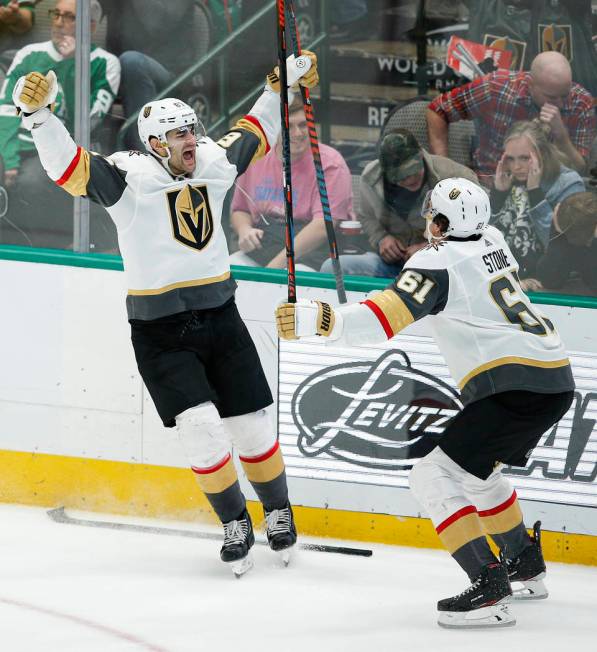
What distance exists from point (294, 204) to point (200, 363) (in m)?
0.80

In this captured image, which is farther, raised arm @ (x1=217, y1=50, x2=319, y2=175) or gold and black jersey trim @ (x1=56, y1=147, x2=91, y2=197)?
raised arm @ (x1=217, y1=50, x2=319, y2=175)

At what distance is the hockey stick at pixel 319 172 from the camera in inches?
159

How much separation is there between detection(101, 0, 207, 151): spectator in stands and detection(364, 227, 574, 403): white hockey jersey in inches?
62.5

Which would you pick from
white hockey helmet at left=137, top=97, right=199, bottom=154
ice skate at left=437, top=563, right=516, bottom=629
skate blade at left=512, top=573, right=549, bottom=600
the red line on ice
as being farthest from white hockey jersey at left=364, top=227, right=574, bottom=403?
the red line on ice

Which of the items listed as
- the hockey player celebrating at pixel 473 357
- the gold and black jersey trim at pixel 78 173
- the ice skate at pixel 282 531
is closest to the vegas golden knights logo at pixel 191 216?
the gold and black jersey trim at pixel 78 173

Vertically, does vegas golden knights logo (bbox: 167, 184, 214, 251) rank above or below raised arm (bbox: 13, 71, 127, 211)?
below

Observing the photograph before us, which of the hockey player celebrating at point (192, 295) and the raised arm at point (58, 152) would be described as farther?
the hockey player celebrating at point (192, 295)

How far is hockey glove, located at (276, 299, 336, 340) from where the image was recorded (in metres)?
3.27

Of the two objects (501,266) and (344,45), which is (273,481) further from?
(344,45)

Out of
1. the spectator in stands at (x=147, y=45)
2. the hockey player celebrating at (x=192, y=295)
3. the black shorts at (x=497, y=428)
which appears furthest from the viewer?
the spectator in stands at (x=147, y=45)

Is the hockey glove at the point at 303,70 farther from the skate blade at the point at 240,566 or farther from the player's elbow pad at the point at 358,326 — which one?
the skate blade at the point at 240,566

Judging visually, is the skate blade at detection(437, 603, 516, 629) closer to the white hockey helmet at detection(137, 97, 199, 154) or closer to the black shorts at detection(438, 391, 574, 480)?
the black shorts at detection(438, 391, 574, 480)

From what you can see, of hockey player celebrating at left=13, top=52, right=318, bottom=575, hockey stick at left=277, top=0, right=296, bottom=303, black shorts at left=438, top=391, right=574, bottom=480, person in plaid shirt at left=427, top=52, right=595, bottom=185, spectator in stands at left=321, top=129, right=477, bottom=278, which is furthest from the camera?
spectator in stands at left=321, top=129, right=477, bottom=278

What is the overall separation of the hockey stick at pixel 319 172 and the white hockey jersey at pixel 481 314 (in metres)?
0.73
